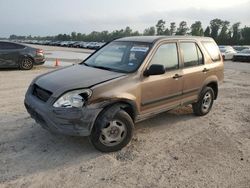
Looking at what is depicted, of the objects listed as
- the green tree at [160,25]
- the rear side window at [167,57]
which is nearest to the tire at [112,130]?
the rear side window at [167,57]

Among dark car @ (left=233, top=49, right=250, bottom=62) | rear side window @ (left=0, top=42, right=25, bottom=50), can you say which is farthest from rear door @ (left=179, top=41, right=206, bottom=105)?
dark car @ (left=233, top=49, right=250, bottom=62)

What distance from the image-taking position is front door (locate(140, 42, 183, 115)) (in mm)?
5105

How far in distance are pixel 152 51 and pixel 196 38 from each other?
1.69m

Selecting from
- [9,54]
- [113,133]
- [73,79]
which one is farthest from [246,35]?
[73,79]

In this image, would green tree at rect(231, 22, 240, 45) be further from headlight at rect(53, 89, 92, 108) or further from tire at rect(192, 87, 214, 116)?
headlight at rect(53, 89, 92, 108)

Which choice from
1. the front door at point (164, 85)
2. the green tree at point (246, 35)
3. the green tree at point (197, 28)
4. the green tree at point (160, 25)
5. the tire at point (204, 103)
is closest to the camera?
the front door at point (164, 85)

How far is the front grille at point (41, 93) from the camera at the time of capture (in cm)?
454

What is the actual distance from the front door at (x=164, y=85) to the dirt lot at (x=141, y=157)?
58 cm

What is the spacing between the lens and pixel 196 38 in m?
6.51

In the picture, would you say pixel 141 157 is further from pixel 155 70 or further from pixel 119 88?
pixel 155 70

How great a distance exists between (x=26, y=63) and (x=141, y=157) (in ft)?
36.9

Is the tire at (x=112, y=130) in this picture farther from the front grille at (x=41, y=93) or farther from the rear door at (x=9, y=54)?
the rear door at (x=9, y=54)

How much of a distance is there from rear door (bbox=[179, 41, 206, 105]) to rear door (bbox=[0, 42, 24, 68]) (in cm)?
1008

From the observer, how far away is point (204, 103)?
681 cm
